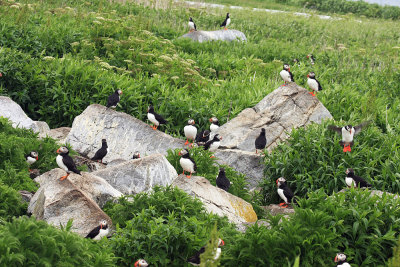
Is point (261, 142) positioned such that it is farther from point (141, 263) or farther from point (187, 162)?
point (141, 263)

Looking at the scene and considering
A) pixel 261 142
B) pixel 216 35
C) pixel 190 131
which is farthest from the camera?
pixel 216 35

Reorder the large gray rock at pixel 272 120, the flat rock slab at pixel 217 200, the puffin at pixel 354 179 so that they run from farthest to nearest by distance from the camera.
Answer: the large gray rock at pixel 272 120, the puffin at pixel 354 179, the flat rock slab at pixel 217 200

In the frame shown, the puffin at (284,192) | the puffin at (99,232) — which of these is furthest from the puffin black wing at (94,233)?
the puffin at (284,192)

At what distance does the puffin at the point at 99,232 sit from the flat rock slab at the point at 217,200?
5.97 ft

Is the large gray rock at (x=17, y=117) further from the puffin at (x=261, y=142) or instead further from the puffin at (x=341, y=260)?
the puffin at (x=341, y=260)

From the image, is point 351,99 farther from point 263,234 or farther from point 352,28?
point 352,28

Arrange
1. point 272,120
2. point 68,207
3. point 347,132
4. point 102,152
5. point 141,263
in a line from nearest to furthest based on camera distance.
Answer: point 141,263
point 68,207
point 347,132
point 102,152
point 272,120

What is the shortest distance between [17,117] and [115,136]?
7.81 ft

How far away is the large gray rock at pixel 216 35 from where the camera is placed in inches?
887

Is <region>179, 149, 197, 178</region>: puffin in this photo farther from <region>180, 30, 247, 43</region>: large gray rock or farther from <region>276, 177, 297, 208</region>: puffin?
<region>180, 30, 247, 43</region>: large gray rock

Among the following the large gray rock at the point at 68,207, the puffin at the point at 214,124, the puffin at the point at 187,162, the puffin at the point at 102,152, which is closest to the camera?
the large gray rock at the point at 68,207

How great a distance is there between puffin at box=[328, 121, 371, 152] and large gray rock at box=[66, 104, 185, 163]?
11.2 ft

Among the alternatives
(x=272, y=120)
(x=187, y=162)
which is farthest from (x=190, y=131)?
(x=272, y=120)

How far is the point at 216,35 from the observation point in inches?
917
